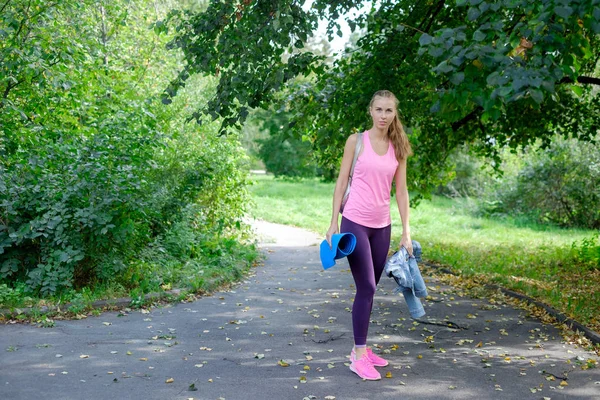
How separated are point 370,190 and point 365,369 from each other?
4.78 ft

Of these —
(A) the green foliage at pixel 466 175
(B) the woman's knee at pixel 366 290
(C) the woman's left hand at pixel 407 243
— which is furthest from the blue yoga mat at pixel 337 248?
(A) the green foliage at pixel 466 175

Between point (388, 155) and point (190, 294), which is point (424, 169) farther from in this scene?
point (388, 155)

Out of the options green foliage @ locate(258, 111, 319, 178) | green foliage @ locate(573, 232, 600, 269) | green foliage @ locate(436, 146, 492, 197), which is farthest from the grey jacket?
green foliage @ locate(258, 111, 319, 178)

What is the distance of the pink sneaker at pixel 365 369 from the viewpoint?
17.6 feet

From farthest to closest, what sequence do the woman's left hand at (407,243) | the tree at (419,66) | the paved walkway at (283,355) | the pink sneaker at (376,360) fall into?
1. the pink sneaker at (376,360)
2. the woman's left hand at (407,243)
3. the paved walkway at (283,355)
4. the tree at (419,66)

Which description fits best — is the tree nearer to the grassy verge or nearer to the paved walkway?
the paved walkway

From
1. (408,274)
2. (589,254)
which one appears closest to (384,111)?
(408,274)

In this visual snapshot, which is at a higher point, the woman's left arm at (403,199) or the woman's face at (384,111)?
the woman's face at (384,111)

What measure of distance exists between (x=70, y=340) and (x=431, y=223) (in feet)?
63.4

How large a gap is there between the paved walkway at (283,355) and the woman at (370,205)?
19.8 inches

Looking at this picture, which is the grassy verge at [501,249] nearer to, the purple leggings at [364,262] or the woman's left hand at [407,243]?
the woman's left hand at [407,243]

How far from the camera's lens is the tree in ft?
15.1

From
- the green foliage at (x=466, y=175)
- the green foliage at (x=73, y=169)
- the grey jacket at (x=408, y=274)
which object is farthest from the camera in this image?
the green foliage at (x=466, y=175)

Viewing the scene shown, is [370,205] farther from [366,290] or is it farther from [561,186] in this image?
[561,186]
